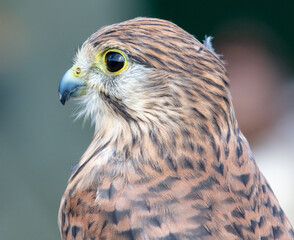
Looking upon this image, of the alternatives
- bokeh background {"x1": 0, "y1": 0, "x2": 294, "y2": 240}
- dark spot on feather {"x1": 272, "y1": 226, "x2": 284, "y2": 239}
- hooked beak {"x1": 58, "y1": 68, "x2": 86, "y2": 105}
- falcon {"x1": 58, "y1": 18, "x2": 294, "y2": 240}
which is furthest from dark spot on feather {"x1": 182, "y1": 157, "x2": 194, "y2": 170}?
bokeh background {"x1": 0, "y1": 0, "x2": 294, "y2": 240}

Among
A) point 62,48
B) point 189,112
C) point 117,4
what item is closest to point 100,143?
point 189,112

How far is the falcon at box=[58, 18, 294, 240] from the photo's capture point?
2393 mm

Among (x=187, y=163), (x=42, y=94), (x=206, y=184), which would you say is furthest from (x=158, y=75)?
(x=42, y=94)

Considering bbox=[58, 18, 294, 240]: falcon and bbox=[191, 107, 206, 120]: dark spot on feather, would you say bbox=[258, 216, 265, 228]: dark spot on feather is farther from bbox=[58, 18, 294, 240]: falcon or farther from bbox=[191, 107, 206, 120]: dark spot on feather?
bbox=[191, 107, 206, 120]: dark spot on feather

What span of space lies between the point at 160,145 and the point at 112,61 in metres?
0.40

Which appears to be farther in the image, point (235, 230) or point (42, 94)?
point (42, 94)

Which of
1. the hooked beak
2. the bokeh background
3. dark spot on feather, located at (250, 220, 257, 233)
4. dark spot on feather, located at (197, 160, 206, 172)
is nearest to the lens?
dark spot on feather, located at (250, 220, 257, 233)

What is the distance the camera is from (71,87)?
8.93ft

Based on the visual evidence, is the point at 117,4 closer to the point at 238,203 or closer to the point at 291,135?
the point at 291,135

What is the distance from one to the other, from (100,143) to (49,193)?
10.6 ft

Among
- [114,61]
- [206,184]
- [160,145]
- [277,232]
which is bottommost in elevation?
[277,232]

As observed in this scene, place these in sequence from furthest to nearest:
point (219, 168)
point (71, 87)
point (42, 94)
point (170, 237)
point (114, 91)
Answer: point (42, 94)
point (71, 87)
point (114, 91)
point (219, 168)
point (170, 237)

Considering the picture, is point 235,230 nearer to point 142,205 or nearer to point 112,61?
point 142,205

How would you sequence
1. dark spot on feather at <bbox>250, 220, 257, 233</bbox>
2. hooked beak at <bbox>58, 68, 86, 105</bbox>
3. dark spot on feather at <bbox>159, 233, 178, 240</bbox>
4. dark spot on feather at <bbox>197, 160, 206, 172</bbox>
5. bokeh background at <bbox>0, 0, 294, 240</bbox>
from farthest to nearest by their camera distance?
1. bokeh background at <bbox>0, 0, 294, 240</bbox>
2. hooked beak at <bbox>58, 68, 86, 105</bbox>
3. dark spot on feather at <bbox>197, 160, 206, 172</bbox>
4. dark spot on feather at <bbox>250, 220, 257, 233</bbox>
5. dark spot on feather at <bbox>159, 233, 178, 240</bbox>
